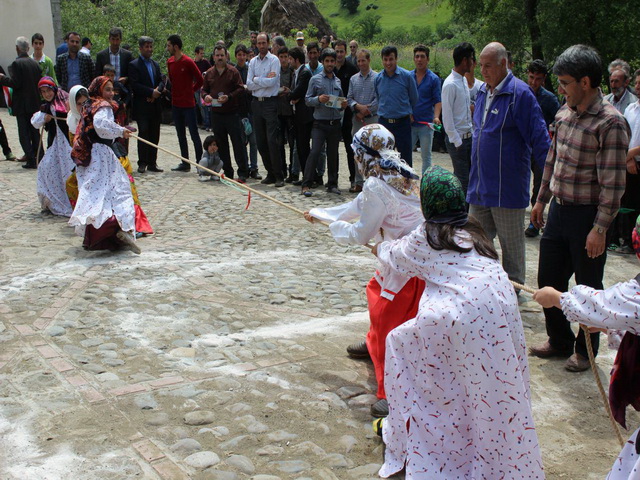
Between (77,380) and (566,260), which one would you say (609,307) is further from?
(77,380)

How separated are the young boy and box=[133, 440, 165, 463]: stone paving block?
29.2 ft

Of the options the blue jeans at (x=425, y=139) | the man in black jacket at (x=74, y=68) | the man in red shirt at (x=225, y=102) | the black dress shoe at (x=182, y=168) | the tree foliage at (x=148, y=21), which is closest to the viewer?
the blue jeans at (x=425, y=139)

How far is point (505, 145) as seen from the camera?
613 centimetres

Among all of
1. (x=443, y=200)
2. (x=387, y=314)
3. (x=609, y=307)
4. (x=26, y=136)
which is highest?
(x=443, y=200)

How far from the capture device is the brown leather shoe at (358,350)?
5.32m

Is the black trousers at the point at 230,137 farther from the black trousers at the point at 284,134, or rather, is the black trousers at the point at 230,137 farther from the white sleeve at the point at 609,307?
the white sleeve at the point at 609,307

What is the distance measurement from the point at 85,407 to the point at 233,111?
28.4 feet

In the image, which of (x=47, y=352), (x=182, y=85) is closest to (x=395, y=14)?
(x=182, y=85)

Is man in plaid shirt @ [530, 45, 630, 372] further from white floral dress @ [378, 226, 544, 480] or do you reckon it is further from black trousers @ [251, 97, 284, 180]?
black trousers @ [251, 97, 284, 180]

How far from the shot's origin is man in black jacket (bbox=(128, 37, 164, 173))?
42.8 ft

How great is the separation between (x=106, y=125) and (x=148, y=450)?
520cm

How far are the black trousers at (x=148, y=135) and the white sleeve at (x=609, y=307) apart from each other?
438 inches

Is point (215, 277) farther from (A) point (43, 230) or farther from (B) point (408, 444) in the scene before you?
(B) point (408, 444)

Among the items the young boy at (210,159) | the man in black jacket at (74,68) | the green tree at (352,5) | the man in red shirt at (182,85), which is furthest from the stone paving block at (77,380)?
the green tree at (352,5)
